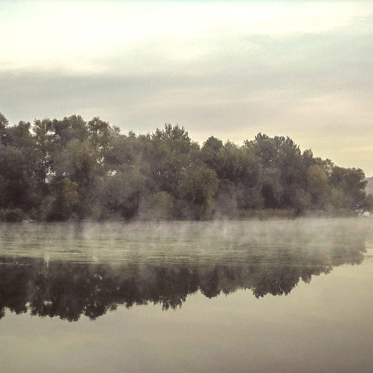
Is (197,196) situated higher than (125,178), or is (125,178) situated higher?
(125,178)

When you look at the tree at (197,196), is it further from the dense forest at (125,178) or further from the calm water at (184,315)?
the calm water at (184,315)

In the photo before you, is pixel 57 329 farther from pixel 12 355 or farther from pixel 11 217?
pixel 11 217

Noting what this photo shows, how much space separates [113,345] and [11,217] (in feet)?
189

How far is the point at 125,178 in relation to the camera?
70.9 metres

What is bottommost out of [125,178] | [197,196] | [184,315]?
[184,315]

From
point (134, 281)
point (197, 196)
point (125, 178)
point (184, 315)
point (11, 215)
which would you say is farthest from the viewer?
point (197, 196)

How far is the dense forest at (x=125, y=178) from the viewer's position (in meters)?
67.0

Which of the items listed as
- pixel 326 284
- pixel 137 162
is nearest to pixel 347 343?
pixel 326 284

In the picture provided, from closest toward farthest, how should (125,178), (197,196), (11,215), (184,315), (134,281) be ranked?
(184,315) < (134,281) < (11,215) < (125,178) < (197,196)

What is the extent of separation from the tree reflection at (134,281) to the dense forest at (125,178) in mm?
40917

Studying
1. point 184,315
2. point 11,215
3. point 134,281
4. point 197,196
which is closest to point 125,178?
point 197,196

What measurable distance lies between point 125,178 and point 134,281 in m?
52.1

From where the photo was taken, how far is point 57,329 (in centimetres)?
1258

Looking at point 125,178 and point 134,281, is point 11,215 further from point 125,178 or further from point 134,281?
point 134,281
